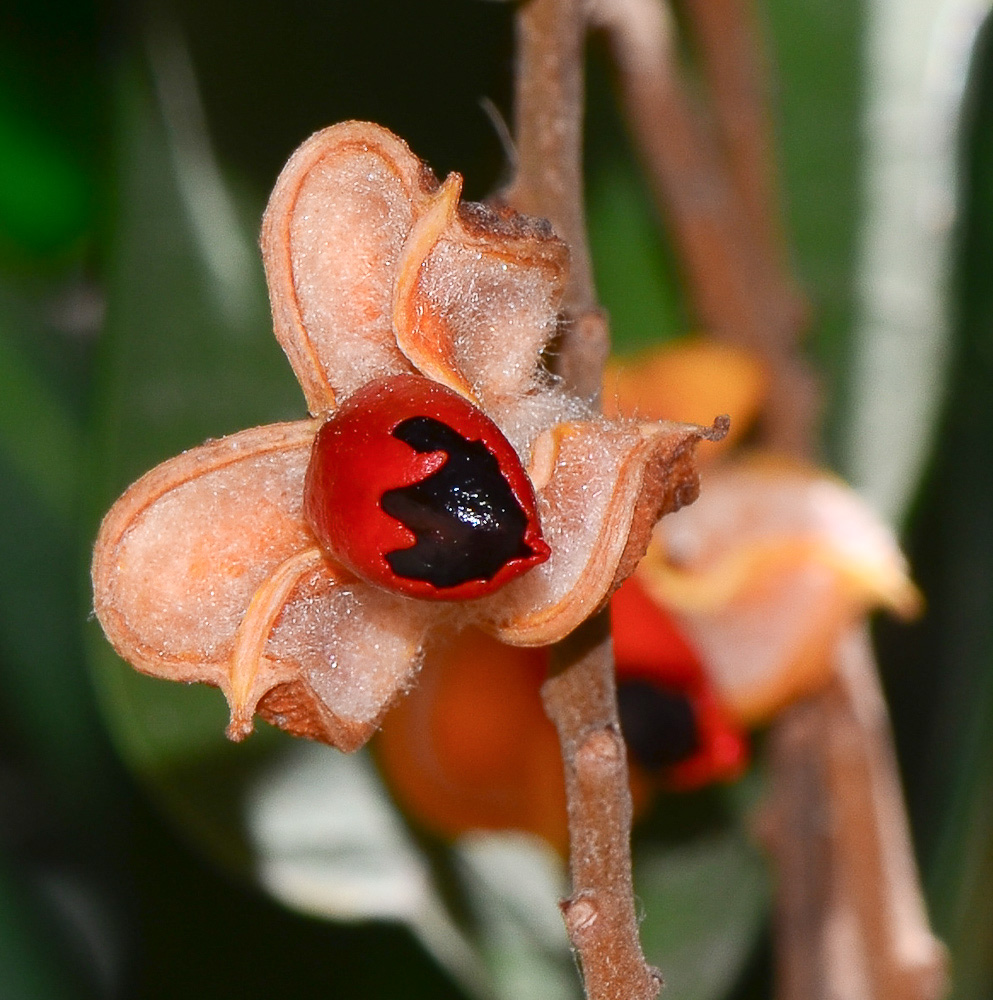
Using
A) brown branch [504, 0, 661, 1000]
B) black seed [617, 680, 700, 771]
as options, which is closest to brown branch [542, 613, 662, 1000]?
brown branch [504, 0, 661, 1000]

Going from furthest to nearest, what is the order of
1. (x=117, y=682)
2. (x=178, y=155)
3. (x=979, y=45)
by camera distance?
(x=979, y=45) → (x=178, y=155) → (x=117, y=682)

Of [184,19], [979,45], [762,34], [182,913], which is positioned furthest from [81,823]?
[979,45]

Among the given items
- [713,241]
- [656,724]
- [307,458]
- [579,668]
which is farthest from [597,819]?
[713,241]

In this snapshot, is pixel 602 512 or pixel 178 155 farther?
pixel 178 155

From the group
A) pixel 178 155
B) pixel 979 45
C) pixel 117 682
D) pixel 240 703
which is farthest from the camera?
pixel 979 45

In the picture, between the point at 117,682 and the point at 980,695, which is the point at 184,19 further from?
the point at 980,695

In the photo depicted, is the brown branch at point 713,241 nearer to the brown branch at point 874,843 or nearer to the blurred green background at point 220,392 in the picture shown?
the blurred green background at point 220,392
